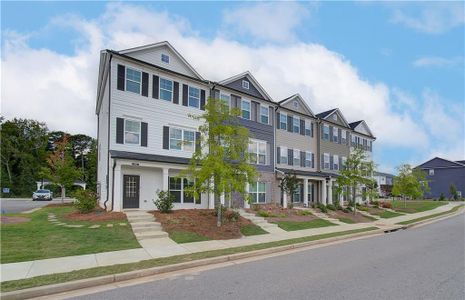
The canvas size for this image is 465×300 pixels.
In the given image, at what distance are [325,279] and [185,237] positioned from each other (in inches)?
259

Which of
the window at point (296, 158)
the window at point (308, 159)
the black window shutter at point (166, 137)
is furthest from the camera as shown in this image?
the window at point (308, 159)

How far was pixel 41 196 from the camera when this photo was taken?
1622 inches

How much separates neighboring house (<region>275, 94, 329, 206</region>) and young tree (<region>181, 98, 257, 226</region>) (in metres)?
11.1

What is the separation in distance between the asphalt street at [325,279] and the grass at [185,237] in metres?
3.55

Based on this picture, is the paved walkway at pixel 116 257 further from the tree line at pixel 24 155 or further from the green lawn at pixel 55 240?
the tree line at pixel 24 155

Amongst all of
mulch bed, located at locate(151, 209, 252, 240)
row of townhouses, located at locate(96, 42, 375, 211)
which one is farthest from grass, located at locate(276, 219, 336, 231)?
row of townhouses, located at locate(96, 42, 375, 211)

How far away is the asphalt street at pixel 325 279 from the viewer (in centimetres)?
646

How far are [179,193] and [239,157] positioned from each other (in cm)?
622

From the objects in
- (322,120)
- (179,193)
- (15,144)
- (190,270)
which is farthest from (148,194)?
(15,144)

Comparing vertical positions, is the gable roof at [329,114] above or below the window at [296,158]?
above

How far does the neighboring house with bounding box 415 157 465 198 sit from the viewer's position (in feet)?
199

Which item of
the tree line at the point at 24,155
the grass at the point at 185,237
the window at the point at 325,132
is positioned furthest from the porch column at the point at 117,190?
the tree line at the point at 24,155

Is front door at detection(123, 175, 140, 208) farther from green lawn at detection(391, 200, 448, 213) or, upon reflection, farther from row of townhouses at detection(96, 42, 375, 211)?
green lawn at detection(391, 200, 448, 213)

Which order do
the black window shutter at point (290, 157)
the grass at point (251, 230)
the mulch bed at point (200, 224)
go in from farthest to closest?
the black window shutter at point (290, 157), the grass at point (251, 230), the mulch bed at point (200, 224)
